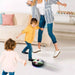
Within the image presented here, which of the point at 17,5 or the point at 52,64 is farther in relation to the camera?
the point at 17,5

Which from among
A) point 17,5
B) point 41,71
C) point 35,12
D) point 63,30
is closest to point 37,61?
point 41,71

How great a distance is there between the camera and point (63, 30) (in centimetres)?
498

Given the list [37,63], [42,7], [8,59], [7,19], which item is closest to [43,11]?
[42,7]

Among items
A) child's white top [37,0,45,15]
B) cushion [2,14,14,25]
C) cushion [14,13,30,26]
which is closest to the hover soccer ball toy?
child's white top [37,0,45,15]

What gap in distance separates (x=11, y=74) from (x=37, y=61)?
98 cm

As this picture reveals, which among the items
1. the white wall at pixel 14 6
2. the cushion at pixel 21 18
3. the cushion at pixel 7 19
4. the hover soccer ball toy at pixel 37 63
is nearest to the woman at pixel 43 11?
the hover soccer ball toy at pixel 37 63

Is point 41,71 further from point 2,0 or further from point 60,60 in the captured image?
point 2,0

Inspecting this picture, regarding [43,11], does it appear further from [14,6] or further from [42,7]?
[14,6]

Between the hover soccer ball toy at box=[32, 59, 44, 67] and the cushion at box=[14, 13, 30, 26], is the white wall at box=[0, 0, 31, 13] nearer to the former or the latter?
the cushion at box=[14, 13, 30, 26]

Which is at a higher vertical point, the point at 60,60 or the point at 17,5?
the point at 17,5

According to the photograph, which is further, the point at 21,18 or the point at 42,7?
the point at 21,18

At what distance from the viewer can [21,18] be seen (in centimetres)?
470

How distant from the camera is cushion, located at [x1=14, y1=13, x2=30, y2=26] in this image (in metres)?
4.65

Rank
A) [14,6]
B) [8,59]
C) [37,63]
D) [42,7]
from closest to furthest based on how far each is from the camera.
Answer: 1. [8,59]
2. [37,63]
3. [42,7]
4. [14,6]
